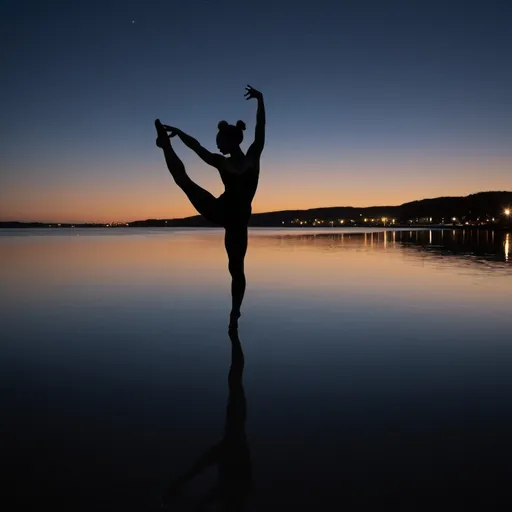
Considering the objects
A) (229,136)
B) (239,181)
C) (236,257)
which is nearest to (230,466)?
(236,257)

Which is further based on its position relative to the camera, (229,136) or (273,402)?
(229,136)

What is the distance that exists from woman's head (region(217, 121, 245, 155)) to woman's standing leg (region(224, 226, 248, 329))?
127 cm

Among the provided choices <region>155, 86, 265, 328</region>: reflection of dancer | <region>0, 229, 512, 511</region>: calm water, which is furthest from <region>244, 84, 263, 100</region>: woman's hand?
<region>0, 229, 512, 511</region>: calm water

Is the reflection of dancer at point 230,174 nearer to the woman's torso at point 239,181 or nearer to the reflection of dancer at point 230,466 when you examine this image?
the woman's torso at point 239,181

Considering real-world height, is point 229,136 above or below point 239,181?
above

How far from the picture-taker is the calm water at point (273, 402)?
294 centimetres

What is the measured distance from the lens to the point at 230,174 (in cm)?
675

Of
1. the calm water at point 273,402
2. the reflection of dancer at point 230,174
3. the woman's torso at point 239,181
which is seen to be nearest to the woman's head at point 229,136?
the reflection of dancer at point 230,174

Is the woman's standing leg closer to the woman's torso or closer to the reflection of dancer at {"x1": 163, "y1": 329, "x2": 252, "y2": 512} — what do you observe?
the woman's torso

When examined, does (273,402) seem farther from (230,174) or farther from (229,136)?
(229,136)

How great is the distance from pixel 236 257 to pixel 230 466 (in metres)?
4.33

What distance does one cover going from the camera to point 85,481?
299 centimetres

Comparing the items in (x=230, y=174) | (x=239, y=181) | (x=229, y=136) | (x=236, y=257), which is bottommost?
(x=236, y=257)

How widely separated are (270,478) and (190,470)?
569 mm
